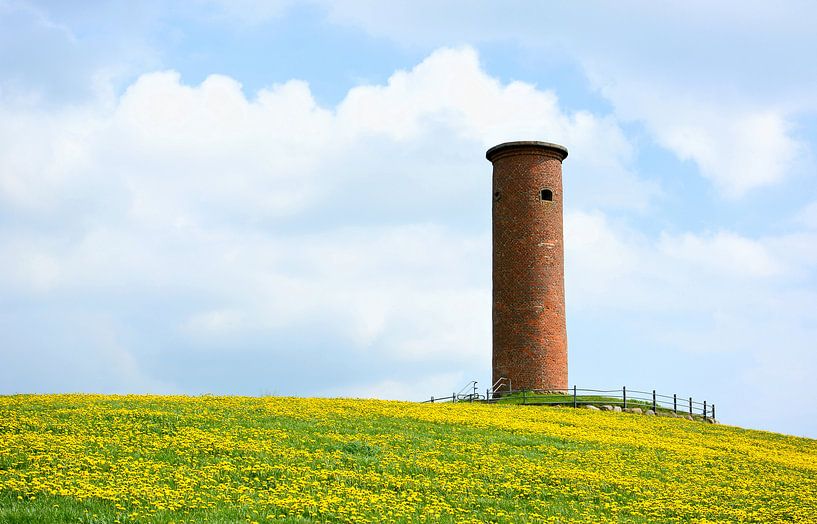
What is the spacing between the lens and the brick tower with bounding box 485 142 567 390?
42719 millimetres

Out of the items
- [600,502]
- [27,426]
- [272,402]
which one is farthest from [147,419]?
[600,502]

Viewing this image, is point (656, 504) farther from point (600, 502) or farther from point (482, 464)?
point (482, 464)

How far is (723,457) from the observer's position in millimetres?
26453

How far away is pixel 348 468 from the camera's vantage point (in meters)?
17.9

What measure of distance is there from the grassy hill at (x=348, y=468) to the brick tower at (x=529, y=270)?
43.7ft

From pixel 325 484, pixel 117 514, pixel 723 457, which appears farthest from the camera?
pixel 723 457

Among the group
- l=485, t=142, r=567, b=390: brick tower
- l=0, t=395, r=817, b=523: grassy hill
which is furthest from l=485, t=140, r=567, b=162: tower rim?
l=0, t=395, r=817, b=523: grassy hill

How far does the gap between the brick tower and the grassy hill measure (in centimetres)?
1331

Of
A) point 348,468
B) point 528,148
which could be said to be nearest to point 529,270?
point 528,148

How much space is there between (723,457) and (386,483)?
14.0 m

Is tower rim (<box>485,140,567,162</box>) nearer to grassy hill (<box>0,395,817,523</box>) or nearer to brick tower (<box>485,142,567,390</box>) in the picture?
brick tower (<box>485,142,567,390</box>)

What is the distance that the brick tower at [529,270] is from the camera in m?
42.7

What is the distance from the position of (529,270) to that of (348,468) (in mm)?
26411

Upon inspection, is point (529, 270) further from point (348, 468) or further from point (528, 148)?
point (348, 468)
